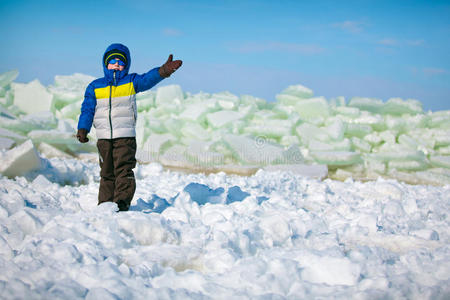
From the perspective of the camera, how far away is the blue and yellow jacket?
96.5 inches

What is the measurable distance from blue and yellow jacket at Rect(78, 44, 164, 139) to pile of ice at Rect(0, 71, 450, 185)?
10.8ft

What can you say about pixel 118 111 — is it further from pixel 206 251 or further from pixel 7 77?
pixel 7 77

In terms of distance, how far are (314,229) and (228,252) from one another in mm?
789

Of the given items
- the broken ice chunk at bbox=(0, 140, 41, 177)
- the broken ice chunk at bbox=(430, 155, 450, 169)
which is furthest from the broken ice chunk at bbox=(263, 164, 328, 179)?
the broken ice chunk at bbox=(0, 140, 41, 177)

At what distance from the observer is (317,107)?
7715 millimetres

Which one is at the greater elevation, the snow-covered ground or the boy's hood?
the boy's hood

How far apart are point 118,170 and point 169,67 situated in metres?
0.69

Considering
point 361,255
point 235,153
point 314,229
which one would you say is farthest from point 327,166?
point 361,255

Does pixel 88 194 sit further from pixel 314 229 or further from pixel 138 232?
pixel 314 229

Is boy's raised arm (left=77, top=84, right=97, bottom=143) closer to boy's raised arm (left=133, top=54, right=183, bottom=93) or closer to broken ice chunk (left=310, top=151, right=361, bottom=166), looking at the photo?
boy's raised arm (left=133, top=54, right=183, bottom=93)

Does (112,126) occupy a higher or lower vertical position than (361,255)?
higher

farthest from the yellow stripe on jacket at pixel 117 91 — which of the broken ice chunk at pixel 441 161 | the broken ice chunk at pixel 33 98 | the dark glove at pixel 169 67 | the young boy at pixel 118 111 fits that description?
the broken ice chunk at pixel 33 98

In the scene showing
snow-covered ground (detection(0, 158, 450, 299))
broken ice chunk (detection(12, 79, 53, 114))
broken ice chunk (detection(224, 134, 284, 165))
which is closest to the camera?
snow-covered ground (detection(0, 158, 450, 299))

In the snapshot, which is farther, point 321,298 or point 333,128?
point 333,128
